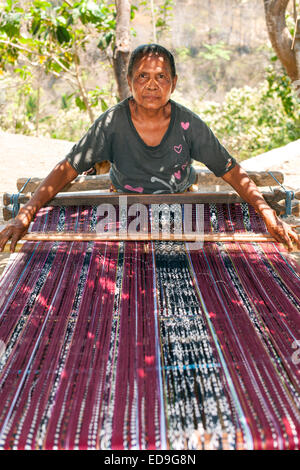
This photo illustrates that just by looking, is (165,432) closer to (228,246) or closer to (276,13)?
(228,246)

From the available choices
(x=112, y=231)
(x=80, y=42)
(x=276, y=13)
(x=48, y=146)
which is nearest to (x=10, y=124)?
(x=48, y=146)

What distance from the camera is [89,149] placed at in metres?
2.13

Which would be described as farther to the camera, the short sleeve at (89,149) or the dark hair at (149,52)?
the short sleeve at (89,149)

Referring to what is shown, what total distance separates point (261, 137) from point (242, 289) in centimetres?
859

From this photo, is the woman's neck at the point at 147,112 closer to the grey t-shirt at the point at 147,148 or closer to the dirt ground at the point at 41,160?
the grey t-shirt at the point at 147,148

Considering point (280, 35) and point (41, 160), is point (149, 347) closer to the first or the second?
point (280, 35)

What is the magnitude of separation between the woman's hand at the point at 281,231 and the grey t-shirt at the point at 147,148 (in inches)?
13.0

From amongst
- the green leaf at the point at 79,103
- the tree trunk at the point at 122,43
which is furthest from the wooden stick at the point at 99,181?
the green leaf at the point at 79,103

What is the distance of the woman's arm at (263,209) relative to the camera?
1968 millimetres

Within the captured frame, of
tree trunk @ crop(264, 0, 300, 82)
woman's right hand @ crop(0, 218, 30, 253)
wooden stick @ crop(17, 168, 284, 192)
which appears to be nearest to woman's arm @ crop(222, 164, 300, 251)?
wooden stick @ crop(17, 168, 284, 192)

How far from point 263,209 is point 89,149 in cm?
90

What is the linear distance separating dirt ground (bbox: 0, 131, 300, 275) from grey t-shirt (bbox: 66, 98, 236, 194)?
1.84 meters

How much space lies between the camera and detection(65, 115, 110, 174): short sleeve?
6.95ft

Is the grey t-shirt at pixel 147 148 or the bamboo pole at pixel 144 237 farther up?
the grey t-shirt at pixel 147 148
